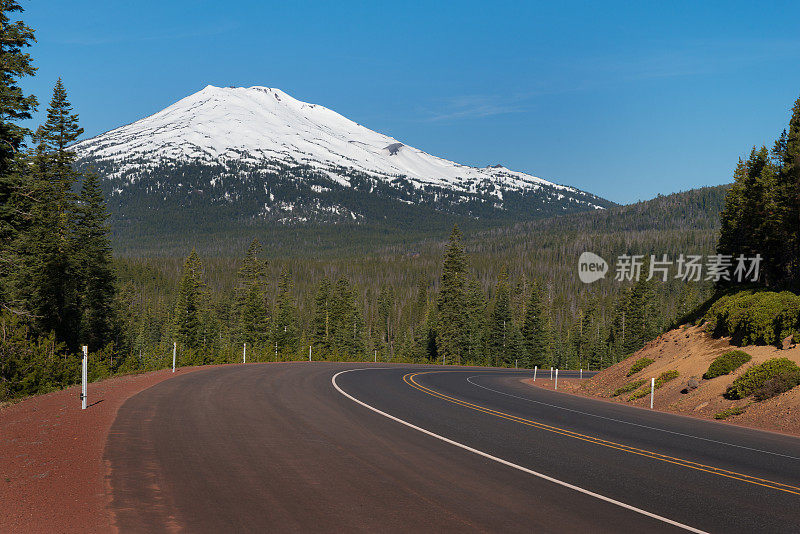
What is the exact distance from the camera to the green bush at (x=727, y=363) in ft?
77.0

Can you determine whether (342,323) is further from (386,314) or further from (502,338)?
(386,314)

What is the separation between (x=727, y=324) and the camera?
27.1m

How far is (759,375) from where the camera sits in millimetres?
21078

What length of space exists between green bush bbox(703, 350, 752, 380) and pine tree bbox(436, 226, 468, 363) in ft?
157

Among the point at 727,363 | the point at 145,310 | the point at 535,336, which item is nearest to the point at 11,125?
the point at 727,363

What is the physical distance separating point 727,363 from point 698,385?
4.61 feet

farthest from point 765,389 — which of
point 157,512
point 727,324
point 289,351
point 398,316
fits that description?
point 398,316

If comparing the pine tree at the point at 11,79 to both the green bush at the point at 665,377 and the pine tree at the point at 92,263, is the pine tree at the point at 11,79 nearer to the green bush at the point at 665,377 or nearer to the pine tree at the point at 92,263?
the pine tree at the point at 92,263

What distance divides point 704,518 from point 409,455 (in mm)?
4834

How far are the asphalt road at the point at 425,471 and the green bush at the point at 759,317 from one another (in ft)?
27.1

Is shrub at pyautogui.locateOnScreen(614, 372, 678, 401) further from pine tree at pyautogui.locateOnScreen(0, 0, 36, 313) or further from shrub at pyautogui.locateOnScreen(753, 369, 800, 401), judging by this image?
pine tree at pyautogui.locateOnScreen(0, 0, 36, 313)

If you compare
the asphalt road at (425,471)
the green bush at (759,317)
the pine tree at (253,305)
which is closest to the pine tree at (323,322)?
the pine tree at (253,305)

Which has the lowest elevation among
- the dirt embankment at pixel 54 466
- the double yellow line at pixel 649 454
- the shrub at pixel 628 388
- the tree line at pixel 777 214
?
the shrub at pixel 628 388

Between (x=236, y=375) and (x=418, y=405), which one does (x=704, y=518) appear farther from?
(x=236, y=375)
